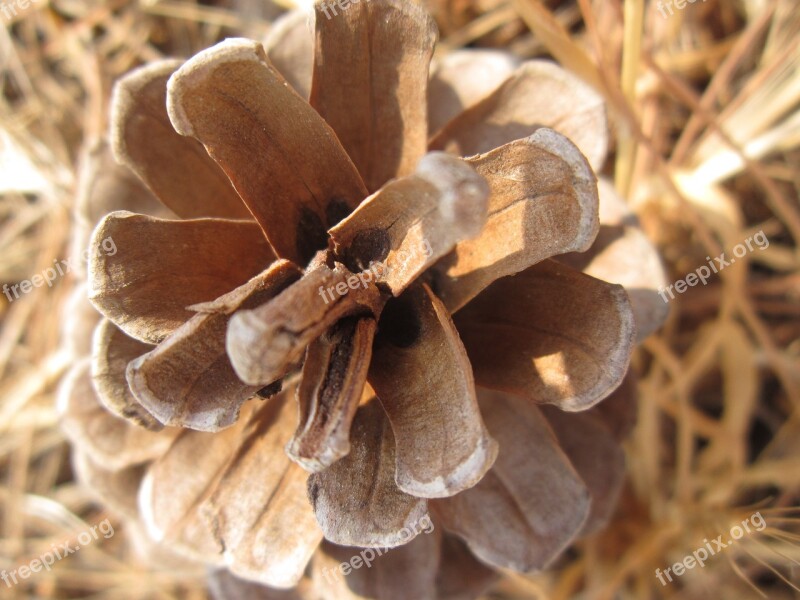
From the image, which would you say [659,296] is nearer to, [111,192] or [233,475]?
[233,475]

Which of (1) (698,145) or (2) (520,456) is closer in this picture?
(2) (520,456)

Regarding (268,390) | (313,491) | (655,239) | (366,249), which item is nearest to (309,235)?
(366,249)

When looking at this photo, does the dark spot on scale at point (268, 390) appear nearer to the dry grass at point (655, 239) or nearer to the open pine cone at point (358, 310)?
the open pine cone at point (358, 310)

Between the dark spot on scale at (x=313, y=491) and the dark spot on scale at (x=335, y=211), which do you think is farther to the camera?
the dark spot on scale at (x=335, y=211)

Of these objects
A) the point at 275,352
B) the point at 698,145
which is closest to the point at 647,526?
the point at 698,145

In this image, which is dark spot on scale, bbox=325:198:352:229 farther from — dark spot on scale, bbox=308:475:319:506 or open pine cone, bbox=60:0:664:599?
dark spot on scale, bbox=308:475:319:506

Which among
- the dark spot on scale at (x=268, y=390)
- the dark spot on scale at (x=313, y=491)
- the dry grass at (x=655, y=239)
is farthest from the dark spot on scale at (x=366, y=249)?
the dry grass at (x=655, y=239)

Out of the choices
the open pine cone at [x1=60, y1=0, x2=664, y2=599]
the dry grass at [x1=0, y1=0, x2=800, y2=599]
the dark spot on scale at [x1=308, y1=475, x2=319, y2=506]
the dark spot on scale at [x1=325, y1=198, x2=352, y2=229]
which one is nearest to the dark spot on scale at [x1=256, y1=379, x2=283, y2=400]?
the open pine cone at [x1=60, y1=0, x2=664, y2=599]
